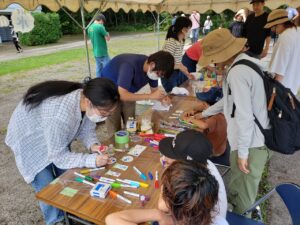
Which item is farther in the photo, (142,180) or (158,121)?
(158,121)

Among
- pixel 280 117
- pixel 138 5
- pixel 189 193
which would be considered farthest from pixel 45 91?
pixel 138 5

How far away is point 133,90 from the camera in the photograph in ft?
8.34

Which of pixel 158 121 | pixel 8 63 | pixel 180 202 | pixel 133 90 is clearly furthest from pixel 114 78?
pixel 8 63

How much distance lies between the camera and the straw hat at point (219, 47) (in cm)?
158

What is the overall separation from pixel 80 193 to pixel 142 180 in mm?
361

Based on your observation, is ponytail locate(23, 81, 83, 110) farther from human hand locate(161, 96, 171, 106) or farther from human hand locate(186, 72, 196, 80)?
human hand locate(186, 72, 196, 80)

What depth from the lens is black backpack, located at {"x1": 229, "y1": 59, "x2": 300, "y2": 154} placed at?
1.51m

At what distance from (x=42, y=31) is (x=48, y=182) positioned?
1543cm

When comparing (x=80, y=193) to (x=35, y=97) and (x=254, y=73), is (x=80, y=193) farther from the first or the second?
(x=254, y=73)

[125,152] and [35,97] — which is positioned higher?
[35,97]

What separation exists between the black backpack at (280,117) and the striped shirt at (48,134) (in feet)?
3.49

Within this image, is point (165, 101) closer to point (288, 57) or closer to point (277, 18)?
point (288, 57)

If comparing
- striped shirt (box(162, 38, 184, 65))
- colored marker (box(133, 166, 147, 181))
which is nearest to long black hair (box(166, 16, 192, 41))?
striped shirt (box(162, 38, 184, 65))

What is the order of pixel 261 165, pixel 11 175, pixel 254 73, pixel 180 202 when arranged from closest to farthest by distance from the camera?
1. pixel 180 202
2. pixel 254 73
3. pixel 261 165
4. pixel 11 175
